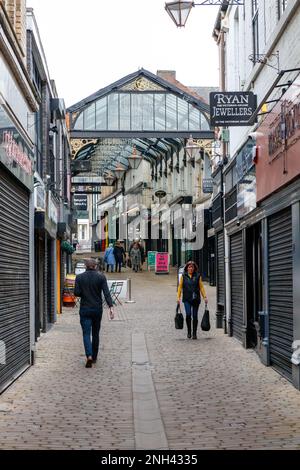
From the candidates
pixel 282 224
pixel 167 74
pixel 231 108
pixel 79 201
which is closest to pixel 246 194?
pixel 231 108

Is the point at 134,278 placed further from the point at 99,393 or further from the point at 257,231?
the point at 99,393

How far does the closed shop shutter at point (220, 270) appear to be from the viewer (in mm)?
18781

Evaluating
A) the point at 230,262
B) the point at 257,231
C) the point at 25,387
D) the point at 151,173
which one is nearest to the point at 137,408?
the point at 25,387

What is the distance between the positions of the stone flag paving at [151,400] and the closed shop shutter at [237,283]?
0.44m

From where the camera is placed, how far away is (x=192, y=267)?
16062 millimetres

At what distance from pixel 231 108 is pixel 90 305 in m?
4.44

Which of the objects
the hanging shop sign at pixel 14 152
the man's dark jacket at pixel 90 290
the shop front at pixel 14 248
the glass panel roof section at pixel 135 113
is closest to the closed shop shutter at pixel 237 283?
the man's dark jacket at pixel 90 290

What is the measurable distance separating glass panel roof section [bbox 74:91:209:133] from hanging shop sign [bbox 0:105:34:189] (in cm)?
2189

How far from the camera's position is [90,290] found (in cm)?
1227

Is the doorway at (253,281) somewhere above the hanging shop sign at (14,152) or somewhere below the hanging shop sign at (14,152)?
below

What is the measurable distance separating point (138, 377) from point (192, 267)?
16.9ft

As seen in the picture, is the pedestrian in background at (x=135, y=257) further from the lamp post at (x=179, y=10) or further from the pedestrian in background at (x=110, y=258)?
the lamp post at (x=179, y=10)

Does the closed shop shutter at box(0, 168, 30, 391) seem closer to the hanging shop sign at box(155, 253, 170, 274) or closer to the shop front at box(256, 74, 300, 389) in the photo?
the shop front at box(256, 74, 300, 389)

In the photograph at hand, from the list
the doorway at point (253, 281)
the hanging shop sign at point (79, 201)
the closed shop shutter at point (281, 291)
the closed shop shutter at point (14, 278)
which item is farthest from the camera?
the hanging shop sign at point (79, 201)
